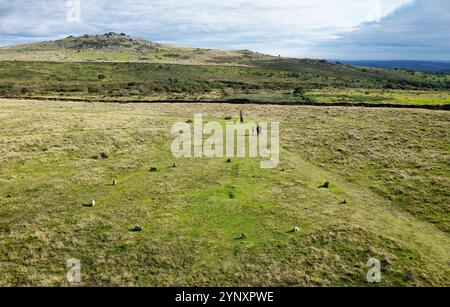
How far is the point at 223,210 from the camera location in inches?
1085

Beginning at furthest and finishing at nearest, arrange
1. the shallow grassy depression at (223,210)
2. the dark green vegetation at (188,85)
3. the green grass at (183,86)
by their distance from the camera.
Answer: the dark green vegetation at (188,85)
the green grass at (183,86)
the shallow grassy depression at (223,210)

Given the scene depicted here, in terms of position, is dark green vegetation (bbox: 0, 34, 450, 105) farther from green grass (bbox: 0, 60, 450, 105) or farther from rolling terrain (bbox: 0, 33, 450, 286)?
rolling terrain (bbox: 0, 33, 450, 286)

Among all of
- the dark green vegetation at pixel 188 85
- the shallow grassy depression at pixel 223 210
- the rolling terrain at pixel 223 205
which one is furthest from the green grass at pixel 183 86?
the shallow grassy depression at pixel 223 210

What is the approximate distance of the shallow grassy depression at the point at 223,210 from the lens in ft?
68.9

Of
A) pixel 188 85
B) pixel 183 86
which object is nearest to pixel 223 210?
pixel 183 86

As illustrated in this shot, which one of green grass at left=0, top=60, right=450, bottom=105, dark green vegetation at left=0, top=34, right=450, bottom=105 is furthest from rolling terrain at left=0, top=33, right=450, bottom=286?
dark green vegetation at left=0, top=34, right=450, bottom=105

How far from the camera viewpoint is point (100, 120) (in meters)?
57.4

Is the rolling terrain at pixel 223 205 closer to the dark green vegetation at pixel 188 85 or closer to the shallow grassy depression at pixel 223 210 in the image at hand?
the shallow grassy depression at pixel 223 210

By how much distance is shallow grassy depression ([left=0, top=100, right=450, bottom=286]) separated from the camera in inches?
827

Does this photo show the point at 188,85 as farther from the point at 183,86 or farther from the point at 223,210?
the point at 223,210

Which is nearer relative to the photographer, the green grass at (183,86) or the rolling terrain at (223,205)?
the rolling terrain at (223,205)

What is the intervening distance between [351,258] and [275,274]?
4988mm
